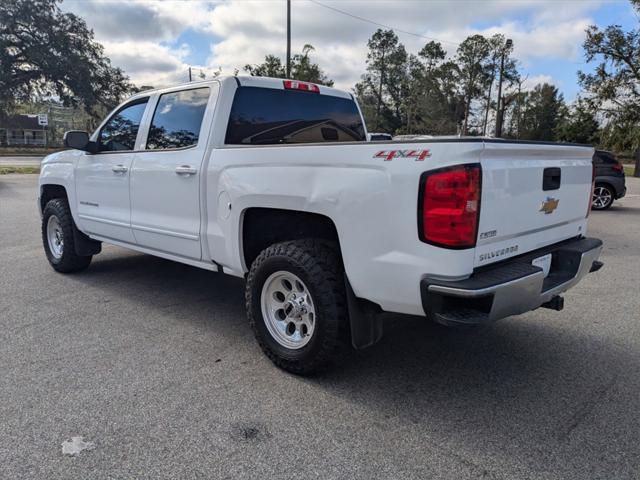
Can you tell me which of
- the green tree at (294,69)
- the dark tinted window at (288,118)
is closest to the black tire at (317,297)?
the dark tinted window at (288,118)

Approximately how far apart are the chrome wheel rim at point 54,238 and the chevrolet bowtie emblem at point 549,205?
208 inches

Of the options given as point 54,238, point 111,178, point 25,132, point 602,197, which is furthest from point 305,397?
point 25,132

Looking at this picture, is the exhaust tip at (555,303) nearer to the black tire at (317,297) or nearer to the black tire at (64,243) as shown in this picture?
the black tire at (317,297)

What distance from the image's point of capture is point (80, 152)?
17.7 feet

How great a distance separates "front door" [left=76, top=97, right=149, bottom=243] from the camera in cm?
471

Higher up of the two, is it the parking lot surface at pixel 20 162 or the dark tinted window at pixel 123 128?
the dark tinted window at pixel 123 128

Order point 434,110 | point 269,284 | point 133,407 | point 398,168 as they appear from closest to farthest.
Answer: point 398,168
point 133,407
point 269,284
point 434,110

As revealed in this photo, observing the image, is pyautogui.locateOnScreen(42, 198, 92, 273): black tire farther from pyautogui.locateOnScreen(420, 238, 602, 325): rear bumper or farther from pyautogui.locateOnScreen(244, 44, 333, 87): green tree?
pyautogui.locateOnScreen(244, 44, 333, 87): green tree

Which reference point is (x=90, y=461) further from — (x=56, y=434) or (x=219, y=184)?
(x=219, y=184)

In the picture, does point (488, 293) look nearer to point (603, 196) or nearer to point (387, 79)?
point (603, 196)

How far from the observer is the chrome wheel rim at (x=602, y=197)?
12.7 metres

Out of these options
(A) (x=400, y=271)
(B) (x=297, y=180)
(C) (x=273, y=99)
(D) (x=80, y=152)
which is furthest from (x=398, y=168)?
(D) (x=80, y=152)

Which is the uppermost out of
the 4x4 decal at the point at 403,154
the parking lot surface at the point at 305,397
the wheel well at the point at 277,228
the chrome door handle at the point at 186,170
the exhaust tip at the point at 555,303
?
the 4x4 decal at the point at 403,154

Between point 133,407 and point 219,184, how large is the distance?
161 cm
